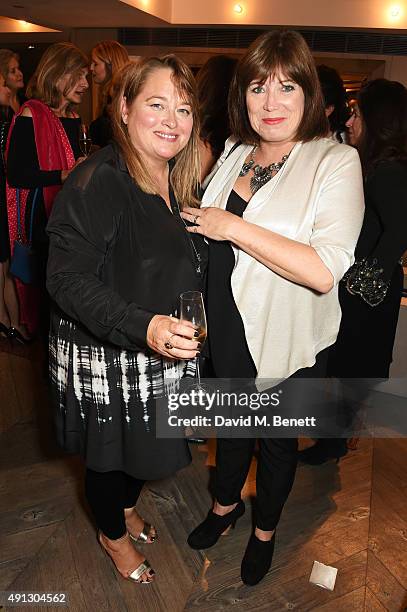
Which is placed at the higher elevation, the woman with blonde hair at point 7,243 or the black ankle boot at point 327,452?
the woman with blonde hair at point 7,243

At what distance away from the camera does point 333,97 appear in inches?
109

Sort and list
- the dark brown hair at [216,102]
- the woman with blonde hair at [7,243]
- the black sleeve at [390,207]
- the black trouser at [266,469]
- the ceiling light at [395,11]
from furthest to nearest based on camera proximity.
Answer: the ceiling light at [395,11] → the woman with blonde hair at [7,243] → the dark brown hair at [216,102] → the black sleeve at [390,207] → the black trouser at [266,469]

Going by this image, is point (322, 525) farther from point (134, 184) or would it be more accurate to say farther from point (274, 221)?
point (134, 184)

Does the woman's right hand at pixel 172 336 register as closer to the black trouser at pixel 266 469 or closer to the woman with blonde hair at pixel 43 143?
the black trouser at pixel 266 469

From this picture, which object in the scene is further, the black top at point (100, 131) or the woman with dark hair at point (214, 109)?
the black top at point (100, 131)

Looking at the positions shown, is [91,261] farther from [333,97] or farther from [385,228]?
[333,97]

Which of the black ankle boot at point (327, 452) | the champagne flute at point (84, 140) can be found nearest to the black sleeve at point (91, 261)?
the black ankle boot at point (327, 452)

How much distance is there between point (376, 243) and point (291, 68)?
860 millimetres

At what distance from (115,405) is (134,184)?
0.63 metres

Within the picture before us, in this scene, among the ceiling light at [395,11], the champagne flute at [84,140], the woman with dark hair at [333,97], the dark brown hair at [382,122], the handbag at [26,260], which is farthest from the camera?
the ceiling light at [395,11]

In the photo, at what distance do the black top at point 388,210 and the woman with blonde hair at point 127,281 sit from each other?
2.48ft

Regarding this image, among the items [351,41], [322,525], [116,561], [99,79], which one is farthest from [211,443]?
[351,41]

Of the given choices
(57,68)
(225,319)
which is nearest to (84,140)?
(57,68)

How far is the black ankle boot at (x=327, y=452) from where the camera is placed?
98.1 inches
